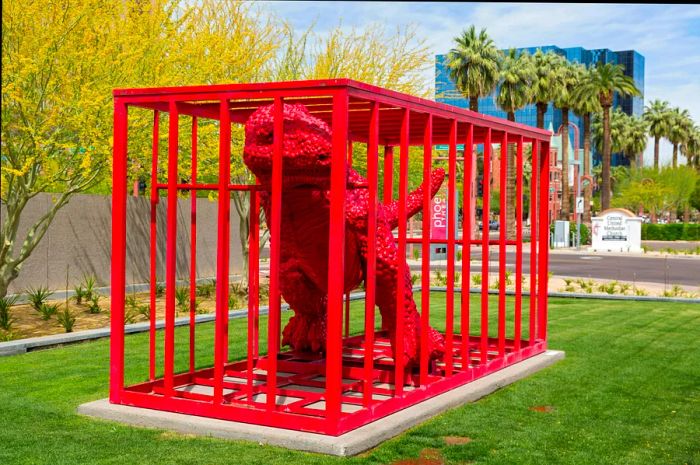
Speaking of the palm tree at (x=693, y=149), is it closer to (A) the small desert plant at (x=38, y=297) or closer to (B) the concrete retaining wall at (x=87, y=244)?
(B) the concrete retaining wall at (x=87, y=244)

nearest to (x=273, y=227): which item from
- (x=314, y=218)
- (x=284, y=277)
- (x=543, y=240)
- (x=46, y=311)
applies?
(x=314, y=218)

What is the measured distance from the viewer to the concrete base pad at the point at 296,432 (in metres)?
5.37

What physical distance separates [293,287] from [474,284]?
12.0m

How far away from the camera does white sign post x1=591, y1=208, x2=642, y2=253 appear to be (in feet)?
126

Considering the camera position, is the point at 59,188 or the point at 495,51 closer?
the point at 59,188

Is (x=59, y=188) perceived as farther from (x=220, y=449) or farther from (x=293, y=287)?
(x=220, y=449)

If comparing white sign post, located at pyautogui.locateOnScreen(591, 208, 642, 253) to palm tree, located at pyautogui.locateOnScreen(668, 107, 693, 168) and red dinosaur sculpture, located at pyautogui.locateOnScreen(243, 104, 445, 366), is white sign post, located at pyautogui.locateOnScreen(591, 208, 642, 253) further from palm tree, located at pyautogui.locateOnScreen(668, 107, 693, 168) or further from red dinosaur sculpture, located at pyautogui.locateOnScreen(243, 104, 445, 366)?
palm tree, located at pyautogui.locateOnScreen(668, 107, 693, 168)

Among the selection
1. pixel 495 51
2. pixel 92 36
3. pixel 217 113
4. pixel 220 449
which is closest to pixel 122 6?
pixel 92 36

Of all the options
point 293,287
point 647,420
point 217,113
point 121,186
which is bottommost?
point 647,420

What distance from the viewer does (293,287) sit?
789 cm

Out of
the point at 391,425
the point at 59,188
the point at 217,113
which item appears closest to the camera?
the point at 391,425

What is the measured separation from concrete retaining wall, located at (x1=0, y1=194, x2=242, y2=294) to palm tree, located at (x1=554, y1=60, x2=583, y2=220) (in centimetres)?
3489

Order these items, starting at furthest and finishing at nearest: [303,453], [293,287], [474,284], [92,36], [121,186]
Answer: [474,284], [92,36], [293,287], [121,186], [303,453]

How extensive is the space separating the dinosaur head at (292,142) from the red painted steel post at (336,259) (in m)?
0.57
